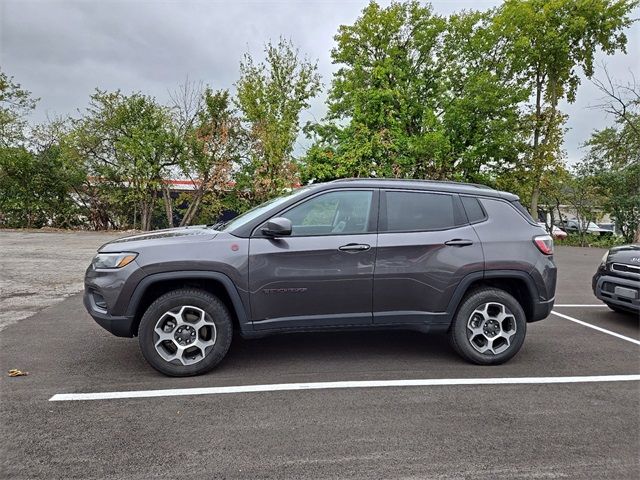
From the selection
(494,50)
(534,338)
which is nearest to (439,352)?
(534,338)

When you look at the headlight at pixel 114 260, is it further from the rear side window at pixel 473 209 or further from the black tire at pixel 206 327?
the rear side window at pixel 473 209

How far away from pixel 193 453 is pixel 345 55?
90.3ft

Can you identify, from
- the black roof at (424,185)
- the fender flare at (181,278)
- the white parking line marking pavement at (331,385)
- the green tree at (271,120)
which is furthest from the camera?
the green tree at (271,120)

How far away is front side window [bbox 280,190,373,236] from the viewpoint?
4.02m

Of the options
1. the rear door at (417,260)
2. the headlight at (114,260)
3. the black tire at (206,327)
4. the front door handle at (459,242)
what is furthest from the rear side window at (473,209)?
the headlight at (114,260)

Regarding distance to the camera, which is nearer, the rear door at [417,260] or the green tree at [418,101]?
the rear door at [417,260]

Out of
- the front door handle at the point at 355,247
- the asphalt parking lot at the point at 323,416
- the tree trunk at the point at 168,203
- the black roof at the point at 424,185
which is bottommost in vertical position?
the asphalt parking lot at the point at 323,416

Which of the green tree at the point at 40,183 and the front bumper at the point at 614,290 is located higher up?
the green tree at the point at 40,183

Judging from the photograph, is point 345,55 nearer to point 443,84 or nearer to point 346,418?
point 443,84

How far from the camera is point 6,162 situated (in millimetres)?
19484

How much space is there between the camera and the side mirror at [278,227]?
12.2 feet

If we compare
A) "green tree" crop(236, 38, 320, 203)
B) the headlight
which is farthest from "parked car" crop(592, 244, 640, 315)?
"green tree" crop(236, 38, 320, 203)

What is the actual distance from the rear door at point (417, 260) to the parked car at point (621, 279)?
119 inches

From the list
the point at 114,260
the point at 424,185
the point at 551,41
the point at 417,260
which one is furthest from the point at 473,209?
the point at 551,41
